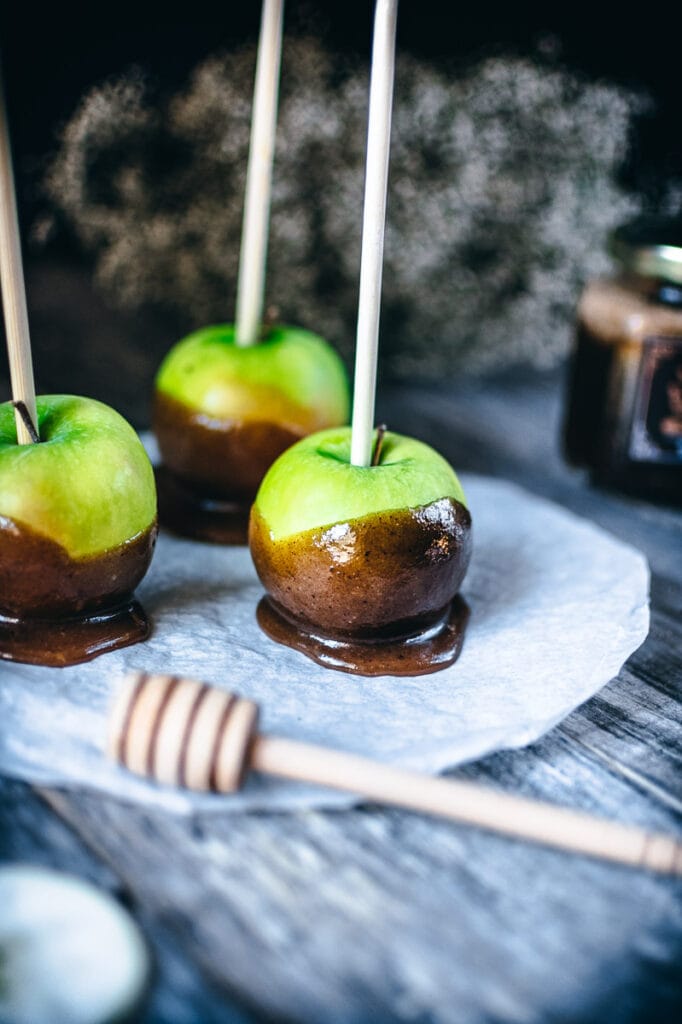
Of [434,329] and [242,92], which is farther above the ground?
[242,92]

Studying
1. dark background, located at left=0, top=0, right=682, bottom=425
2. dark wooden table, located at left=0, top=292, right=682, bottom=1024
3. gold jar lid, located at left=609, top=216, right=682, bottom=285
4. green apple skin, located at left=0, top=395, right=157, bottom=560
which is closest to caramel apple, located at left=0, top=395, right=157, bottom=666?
green apple skin, located at left=0, top=395, right=157, bottom=560

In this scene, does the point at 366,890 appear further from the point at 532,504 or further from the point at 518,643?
the point at 532,504

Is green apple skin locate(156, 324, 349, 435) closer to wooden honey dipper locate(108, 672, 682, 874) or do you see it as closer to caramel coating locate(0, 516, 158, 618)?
caramel coating locate(0, 516, 158, 618)

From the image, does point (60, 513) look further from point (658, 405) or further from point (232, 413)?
point (658, 405)

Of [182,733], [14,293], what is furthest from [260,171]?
[182,733]

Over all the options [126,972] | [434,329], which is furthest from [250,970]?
[434,329]
